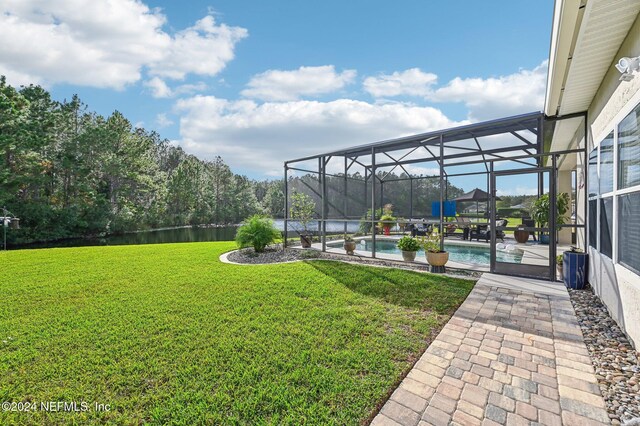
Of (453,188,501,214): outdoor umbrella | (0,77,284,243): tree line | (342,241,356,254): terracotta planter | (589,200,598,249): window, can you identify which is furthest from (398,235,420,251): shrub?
(0,77,284,243): tree line

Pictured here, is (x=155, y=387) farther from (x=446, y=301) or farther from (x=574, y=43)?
(x=574, y=43)

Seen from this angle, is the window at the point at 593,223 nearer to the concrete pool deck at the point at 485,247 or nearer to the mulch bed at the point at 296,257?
the concrete pool deck at the point at 485,247

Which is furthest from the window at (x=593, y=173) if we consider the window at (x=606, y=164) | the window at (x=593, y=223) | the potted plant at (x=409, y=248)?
the potted plant at (x=409, y=248)

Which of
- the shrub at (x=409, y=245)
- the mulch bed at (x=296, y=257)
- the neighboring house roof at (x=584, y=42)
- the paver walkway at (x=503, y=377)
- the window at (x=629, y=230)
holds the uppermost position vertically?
the neighboring house roof at (x=584, y=42)

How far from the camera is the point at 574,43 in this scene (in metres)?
3.26

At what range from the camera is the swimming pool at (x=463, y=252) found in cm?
797

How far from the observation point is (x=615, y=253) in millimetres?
3537

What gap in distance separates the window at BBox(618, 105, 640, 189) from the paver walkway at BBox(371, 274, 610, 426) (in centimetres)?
180

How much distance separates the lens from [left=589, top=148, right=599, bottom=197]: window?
4.58 metres

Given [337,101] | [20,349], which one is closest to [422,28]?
[337,101]

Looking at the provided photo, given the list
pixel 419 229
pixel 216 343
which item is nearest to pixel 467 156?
pixel 419 229

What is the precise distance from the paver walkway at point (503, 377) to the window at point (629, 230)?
0.97 m

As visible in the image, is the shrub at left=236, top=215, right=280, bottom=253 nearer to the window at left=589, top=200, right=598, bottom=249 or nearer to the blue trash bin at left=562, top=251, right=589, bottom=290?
the blue trash bin at left=562, top=251, right=589, bottom=290

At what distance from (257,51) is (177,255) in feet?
24.2
